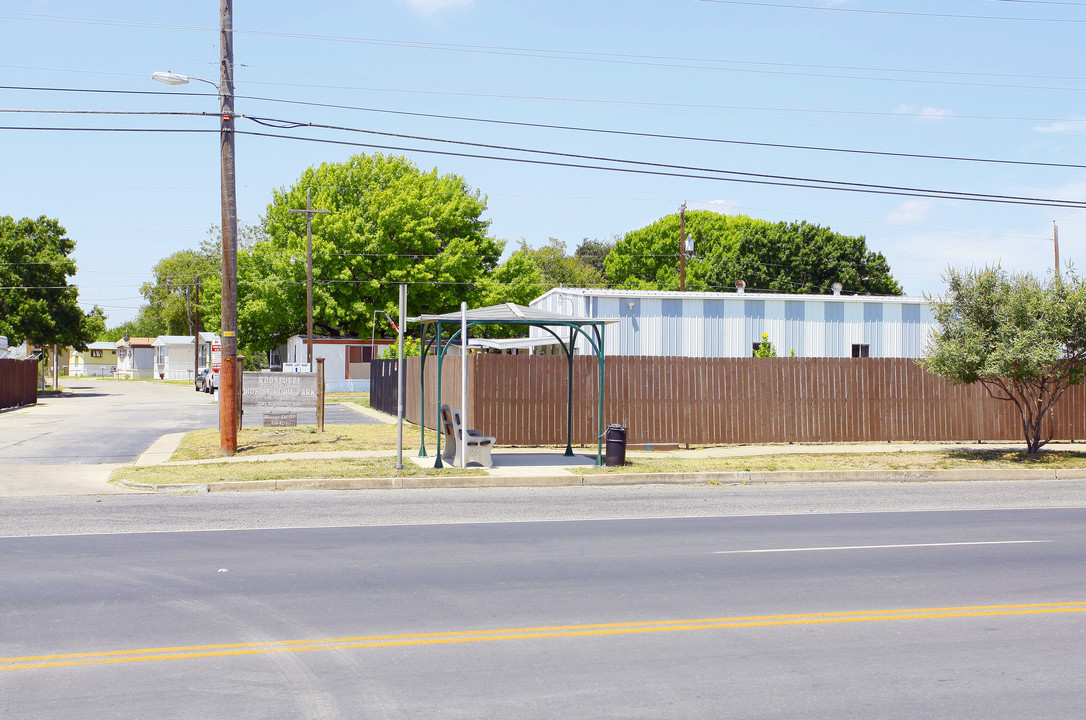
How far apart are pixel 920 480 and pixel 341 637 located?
13402 mm

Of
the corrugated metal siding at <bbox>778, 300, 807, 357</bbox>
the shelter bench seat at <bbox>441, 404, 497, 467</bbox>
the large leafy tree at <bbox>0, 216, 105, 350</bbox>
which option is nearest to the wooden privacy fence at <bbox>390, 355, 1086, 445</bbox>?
the shelter bench seat at <bbox>441, 404, 497, 467</bbox>

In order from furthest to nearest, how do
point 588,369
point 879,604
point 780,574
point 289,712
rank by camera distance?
1. point 588,369
2. point 780,574
3. point 879,604
4. point 289,712

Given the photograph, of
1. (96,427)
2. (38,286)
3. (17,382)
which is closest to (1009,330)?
(96,427)

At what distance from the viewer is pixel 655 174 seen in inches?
840

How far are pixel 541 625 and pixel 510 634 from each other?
315mm

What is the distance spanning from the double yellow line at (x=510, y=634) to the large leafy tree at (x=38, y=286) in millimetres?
54528

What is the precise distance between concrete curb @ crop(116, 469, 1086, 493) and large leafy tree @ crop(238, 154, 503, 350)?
4049cm

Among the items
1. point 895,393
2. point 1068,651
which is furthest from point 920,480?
point 1068,651

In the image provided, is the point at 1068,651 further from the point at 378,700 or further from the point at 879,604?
the point at 378,700

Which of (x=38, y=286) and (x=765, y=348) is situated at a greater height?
(x=38, y=286)

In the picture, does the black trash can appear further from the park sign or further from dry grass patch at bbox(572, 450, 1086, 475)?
the park sign

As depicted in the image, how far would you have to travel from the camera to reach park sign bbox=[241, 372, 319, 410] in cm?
2383

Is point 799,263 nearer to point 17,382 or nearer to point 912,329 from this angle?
point 912,329

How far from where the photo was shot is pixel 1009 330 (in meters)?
17.6
